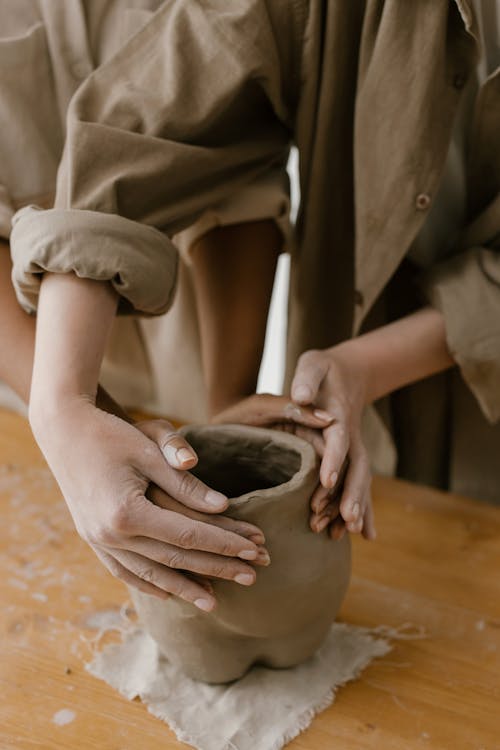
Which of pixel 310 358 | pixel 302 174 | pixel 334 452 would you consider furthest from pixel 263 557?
pixel 302 174

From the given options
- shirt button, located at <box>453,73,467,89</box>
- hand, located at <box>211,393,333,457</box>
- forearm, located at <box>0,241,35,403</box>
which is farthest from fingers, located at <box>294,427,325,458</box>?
shirt button, located at <box>453,73,467,89</box>

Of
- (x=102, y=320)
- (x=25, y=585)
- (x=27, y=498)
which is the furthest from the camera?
(x=27, y=498)

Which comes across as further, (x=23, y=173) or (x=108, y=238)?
(x=23, y=173)

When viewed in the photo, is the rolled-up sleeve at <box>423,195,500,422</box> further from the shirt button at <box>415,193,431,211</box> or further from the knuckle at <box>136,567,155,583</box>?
the knuckle at <box>136,567,155,583</box>

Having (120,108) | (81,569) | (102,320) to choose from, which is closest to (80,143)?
(120,108)

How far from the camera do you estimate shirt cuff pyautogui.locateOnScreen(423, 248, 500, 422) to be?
2.97 ft

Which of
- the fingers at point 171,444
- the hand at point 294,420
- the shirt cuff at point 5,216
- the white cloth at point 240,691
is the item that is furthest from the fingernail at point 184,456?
the shirt cuff at point 5,216

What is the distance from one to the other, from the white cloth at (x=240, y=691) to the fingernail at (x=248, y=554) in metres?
0.16

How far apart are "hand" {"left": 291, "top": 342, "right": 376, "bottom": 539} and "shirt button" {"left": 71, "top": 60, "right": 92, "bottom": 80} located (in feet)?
1.21

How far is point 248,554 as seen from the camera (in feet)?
2.20

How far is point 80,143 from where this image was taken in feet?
2.66

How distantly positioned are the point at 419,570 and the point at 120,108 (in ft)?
1.71

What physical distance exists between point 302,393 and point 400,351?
0.16 meters

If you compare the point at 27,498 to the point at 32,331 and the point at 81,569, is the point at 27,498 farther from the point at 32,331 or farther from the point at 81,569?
the point at 32,331
